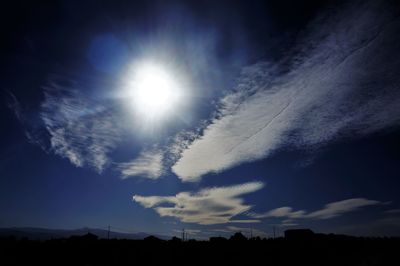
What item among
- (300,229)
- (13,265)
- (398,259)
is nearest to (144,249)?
(13,265)

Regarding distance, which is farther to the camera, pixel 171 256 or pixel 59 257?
pixel 171 256

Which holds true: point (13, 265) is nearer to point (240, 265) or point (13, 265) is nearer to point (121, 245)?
point (121, 245)

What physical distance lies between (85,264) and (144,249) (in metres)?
6.90

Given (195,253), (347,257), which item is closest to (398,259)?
(347,257)

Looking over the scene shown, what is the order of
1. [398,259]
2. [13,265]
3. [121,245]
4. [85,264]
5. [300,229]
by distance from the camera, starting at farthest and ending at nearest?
1. [300,229]
2. [121,245]
3. [398,259]
4. [85,264]
5. [13,265]

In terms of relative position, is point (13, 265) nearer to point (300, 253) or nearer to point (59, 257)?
point (59, 257)

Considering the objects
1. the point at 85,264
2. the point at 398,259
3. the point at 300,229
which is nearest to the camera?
the point at 85,264

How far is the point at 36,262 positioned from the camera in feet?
64.7

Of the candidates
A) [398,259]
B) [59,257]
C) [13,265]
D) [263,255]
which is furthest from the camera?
[263,255]

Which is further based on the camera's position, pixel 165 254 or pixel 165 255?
pixel 165 254

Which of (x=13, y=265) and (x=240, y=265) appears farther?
(x=240, y=265)

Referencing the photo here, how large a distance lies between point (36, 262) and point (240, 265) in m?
17.1

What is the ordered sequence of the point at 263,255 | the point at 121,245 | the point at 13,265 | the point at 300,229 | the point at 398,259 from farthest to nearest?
the point at 300,229, the point at 121,245, the point at 263,255, the point at 398,259, the point at 13,265

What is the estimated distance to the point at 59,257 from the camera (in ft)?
69.6
